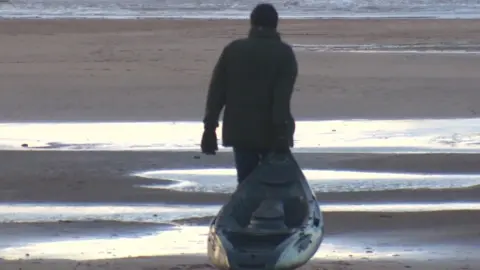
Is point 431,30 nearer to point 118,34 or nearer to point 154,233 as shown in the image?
point 118,34

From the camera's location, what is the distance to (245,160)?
25.2 feet

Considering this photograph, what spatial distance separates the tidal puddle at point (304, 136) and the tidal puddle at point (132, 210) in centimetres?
295

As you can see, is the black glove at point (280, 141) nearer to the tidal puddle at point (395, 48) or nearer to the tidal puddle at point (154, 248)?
the tidal puddle at point (154, 248)

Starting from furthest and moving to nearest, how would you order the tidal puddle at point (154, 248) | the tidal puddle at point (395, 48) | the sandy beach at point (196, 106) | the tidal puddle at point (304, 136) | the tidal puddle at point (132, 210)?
the tidal puddle at point (395, 48) → the tidal puddle at point (304, 136) → the tidal puddle at point (132, 210) → the sandy beach at point (196, 106) → the tidal puddle at point (154, 248)

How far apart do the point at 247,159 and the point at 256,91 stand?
451 millimetres

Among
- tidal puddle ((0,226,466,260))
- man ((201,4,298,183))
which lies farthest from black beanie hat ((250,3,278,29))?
tidal puddle ((0,226,466,260))

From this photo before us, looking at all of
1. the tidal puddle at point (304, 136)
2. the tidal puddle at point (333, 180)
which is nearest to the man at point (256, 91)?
the tidal puddle at point (333, 180)

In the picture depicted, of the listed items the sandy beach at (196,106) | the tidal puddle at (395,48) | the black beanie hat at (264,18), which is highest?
the black beanie hat at (264,18)

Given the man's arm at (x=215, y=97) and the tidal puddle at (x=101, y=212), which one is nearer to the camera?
the man's arm at (x=215, y=97)

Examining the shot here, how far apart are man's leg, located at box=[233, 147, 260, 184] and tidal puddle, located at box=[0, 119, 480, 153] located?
5.46m

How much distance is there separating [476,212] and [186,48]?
16805 millimetres

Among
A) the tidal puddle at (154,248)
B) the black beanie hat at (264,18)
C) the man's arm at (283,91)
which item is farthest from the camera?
the tidal puddle at (154,248)

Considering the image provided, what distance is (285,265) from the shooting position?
6.93 metres

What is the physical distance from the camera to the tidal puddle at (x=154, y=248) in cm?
835
